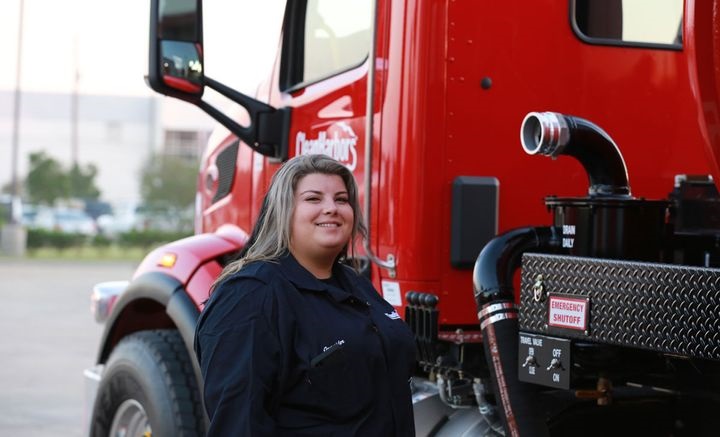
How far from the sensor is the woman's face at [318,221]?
2.99 meters

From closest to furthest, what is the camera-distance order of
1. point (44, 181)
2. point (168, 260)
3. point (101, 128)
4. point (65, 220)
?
point (168, 260) < point (44, 181) < point (65, 220) < point (101, 128)

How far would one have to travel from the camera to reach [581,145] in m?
3.39

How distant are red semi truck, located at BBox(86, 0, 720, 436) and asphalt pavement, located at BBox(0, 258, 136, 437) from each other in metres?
4.60

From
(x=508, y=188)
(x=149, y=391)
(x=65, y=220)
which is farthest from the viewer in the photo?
(x=65, y=220)

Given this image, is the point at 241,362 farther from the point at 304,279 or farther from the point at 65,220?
the point at 65,220

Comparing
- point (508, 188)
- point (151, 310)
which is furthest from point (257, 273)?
point (151, 310)

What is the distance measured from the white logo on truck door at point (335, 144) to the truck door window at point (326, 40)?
0.23 meters

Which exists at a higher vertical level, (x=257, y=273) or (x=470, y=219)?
(x=470, y=219)

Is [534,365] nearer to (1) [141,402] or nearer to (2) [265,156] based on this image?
(2) [265,156]

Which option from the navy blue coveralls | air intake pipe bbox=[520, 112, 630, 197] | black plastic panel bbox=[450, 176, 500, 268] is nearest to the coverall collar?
the navy blue coveralls

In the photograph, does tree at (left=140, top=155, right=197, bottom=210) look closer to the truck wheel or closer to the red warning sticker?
the truck wheel

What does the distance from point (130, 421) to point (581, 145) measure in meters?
2.55

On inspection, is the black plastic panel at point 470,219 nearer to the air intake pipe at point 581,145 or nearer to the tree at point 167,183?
the air intake pipe at point 581,145

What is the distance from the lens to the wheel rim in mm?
4904
